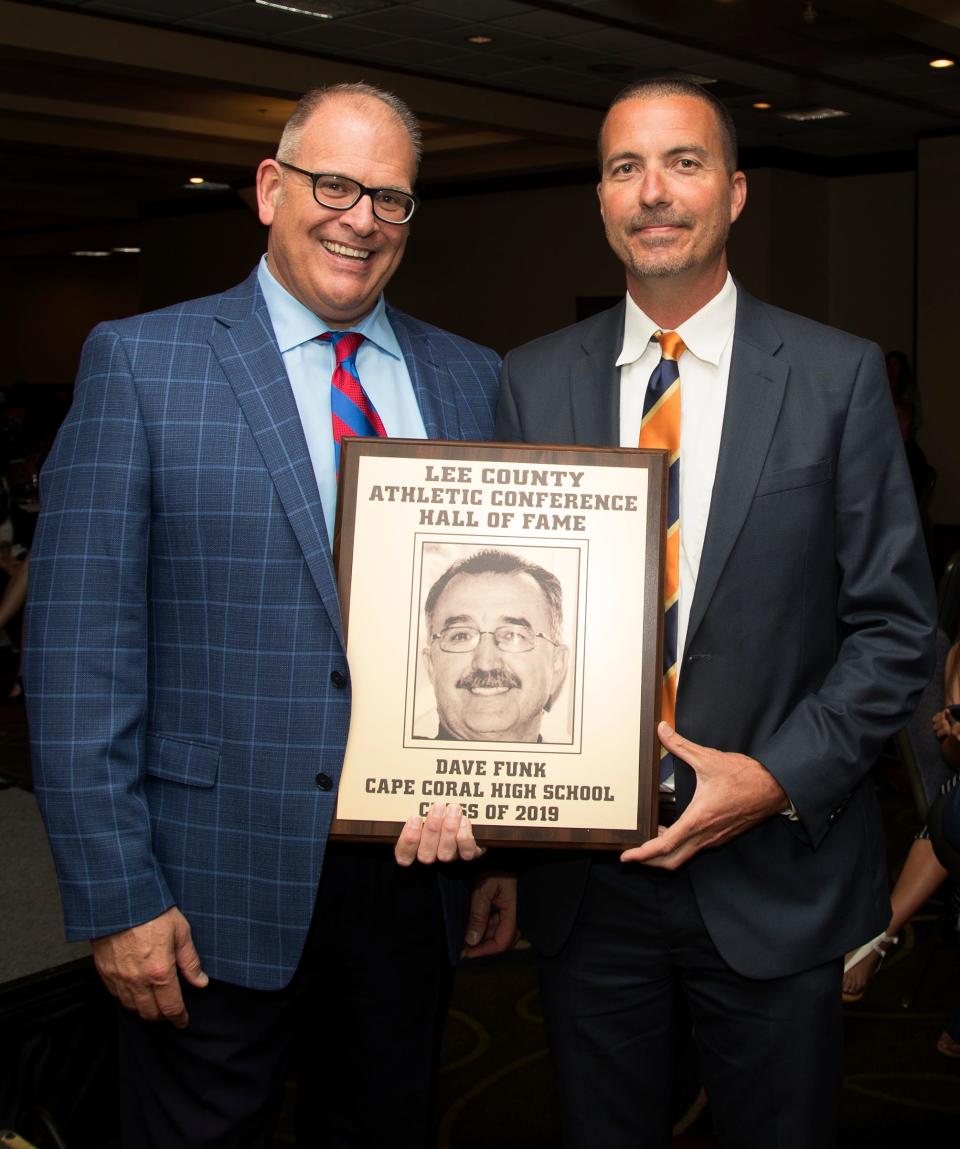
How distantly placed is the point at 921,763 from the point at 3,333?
784 inches

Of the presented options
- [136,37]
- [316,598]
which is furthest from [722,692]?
[136,37]

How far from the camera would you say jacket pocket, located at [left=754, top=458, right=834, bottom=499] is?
1676 millimetres

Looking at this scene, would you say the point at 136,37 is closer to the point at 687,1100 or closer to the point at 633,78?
the point at 633,78

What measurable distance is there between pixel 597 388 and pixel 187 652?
2.22 ft

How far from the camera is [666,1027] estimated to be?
1800 mm

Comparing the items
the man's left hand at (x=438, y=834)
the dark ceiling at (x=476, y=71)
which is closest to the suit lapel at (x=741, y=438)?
the man's left hand at (x=438, y=834)

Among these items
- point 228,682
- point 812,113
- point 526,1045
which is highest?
point 812,113

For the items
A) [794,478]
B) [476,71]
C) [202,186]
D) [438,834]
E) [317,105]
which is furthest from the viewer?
[202,186]

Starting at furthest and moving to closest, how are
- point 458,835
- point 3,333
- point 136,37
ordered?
point 3,333 → point 136,37 → point 458,835

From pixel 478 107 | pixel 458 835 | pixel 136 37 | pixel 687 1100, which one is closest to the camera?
pixel 458 835

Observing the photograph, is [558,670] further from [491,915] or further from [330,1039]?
[330,1039]

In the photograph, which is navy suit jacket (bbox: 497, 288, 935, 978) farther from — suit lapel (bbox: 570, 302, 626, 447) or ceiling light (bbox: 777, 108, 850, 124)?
ceiling light (bbox: 777, 108, 850, 124)

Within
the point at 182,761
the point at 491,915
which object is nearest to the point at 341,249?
the point at 182,761

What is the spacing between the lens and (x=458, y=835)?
157 centimetres
